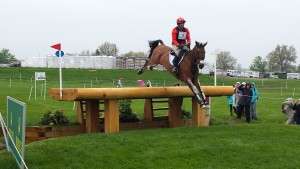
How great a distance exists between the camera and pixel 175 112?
11500 mm

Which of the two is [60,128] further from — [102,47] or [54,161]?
[102,47]

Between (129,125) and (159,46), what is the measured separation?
2553mm

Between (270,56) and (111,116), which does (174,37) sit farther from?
(270,56)

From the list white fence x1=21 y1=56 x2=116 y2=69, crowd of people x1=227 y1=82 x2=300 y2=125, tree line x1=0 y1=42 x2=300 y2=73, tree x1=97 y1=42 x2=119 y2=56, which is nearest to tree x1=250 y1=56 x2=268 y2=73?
tree line x1=0 y1=42 x2=300 y2=73

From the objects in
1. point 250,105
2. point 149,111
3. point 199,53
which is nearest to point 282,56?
point 250,105

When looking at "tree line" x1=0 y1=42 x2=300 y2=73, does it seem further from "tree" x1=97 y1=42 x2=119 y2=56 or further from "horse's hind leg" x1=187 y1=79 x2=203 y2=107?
"horse's hind leg" x1=187 y1=79 x2=203 y2=107

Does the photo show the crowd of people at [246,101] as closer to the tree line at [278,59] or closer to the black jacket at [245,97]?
the black jacket at [245,97]

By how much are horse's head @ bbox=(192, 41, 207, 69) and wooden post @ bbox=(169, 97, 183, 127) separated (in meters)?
2.89

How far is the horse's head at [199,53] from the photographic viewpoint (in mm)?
8539

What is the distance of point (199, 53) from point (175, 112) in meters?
3.29

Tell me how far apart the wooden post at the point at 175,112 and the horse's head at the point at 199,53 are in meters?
2.89

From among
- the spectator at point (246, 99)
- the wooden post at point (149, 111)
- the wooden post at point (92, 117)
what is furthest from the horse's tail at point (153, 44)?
the spectator at point (246, 99)

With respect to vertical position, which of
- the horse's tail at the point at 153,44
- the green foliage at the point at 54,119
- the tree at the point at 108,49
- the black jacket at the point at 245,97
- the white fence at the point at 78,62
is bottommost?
the green foliage at the point at 54,119

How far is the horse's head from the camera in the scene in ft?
28.0
